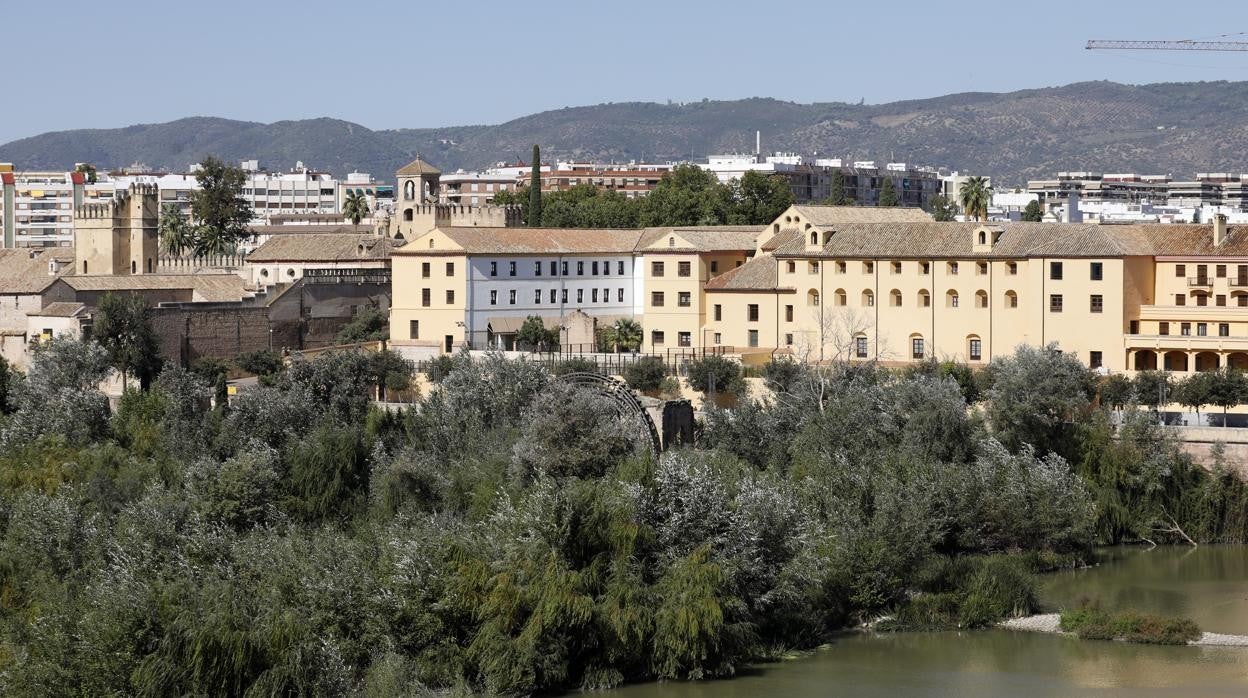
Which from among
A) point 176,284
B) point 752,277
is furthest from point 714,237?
point 176,284

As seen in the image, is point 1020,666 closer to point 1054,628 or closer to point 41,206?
point 1054,628

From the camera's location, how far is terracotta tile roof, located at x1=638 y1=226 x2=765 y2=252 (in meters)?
58.9

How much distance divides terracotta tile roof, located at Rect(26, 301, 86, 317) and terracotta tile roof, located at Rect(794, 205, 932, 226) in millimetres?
20400

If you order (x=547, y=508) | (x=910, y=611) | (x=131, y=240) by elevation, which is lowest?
(x=910, y=611)

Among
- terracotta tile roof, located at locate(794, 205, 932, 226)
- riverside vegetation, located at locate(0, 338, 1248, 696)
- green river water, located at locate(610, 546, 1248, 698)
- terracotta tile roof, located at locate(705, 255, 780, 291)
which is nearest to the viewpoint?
riverside vegetation, located at locate(0, 338, 1248, 696)

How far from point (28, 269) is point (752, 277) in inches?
879

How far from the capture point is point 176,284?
196 ft

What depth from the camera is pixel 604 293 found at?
199 feet

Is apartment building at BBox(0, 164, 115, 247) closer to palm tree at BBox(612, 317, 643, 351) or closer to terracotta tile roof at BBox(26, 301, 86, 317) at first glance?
terracotta tile roof at BBox(26, 301, 86, 317)

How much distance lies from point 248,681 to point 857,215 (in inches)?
1484

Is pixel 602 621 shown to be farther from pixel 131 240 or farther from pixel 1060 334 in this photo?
pixel 131 240

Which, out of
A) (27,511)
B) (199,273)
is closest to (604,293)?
(199,273)

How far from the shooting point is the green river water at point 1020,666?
30312 millimetres

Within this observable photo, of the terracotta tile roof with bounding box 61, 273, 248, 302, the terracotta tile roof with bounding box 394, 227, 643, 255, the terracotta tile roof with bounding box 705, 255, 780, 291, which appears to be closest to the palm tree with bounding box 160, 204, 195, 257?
the terracotta tile roof with bounding box 61, 273, 248, 302
